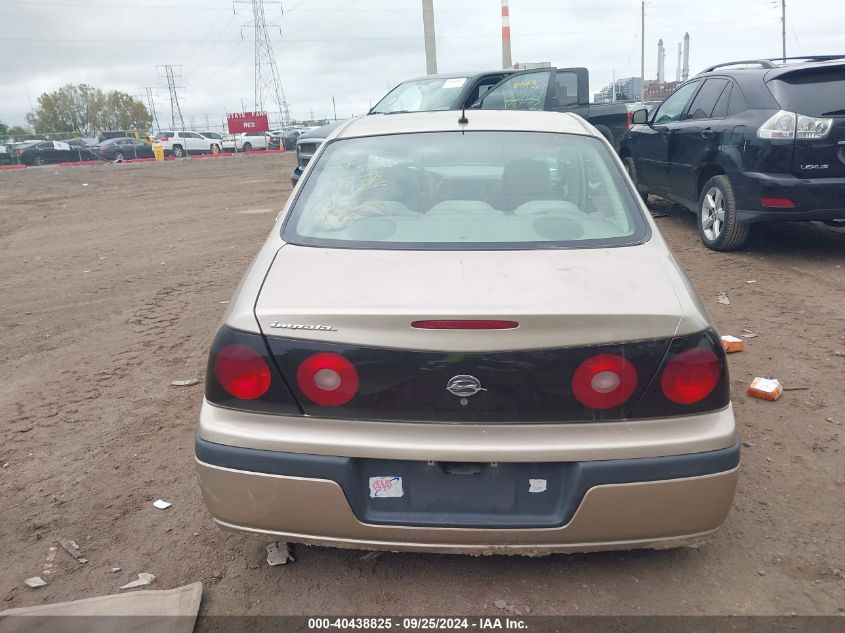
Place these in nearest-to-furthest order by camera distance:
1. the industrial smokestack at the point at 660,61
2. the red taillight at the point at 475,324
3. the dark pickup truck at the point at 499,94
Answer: the red taillight at the point at 475,324
the dark pickup truck at the point at 499,94
the industrial smokestack at the point at 660,61

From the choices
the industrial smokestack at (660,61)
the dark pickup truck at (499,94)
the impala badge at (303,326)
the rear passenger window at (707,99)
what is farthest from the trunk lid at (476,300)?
the industrial smokestack at (660,61)

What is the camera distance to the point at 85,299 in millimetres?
6355

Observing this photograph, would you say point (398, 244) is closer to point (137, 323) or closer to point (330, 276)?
point (330, 276)

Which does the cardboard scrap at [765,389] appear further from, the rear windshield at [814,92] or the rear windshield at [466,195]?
the rear windshield at [814,92]

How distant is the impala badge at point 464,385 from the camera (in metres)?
2.05

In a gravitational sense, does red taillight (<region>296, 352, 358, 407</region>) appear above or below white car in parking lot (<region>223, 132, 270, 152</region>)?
below

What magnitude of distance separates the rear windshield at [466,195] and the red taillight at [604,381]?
2.04 feet

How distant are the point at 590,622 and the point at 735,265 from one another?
16.8 ft

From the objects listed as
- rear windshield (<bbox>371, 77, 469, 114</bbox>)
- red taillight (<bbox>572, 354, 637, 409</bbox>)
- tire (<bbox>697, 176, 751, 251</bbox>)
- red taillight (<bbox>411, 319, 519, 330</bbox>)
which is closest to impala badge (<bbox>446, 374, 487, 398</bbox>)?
red taillight (<bbox>411, 319, 519, 330</bbox>)

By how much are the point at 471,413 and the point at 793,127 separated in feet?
17.2

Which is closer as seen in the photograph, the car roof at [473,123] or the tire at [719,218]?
the car roof at [473,123]

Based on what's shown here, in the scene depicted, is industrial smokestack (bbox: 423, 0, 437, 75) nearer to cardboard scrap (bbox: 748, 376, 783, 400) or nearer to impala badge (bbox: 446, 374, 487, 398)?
cardboard scrap (bbox: 748, 376, 783, 400)

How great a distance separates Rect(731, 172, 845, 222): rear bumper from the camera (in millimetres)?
5844

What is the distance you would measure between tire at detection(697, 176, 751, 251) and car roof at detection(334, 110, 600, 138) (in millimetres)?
3528
